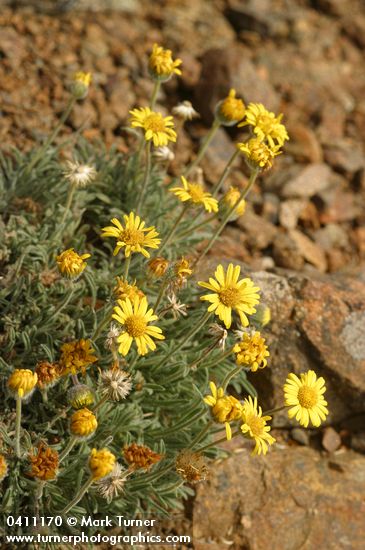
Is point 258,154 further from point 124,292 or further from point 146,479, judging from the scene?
point 146,479

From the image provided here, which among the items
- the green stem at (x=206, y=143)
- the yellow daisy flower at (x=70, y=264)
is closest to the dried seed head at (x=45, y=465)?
the yellow daisy flower at (x=70, y=264)

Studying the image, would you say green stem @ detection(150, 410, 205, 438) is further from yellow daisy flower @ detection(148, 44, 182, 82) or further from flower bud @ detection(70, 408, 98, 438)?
yellow daisy flower @ detection(148, 44, 182, 82)

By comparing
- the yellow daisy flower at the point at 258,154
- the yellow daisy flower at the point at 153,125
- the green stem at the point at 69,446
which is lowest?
the green stem at the point at 69,446

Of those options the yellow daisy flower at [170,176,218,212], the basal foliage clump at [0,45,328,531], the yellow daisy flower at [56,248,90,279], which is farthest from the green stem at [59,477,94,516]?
the yellow daisy flower at [170,176,218,212]

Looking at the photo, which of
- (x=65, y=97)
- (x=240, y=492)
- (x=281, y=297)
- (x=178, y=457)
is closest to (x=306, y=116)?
(x=65, y=97)

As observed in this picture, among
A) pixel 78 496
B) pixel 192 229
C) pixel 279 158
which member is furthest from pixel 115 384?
pixel 279 158

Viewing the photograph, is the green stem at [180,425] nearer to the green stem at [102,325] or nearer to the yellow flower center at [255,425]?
the yellow flower center at [255,425]

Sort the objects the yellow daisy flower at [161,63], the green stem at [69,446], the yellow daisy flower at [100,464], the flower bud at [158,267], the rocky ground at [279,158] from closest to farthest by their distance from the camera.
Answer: the yellow daisy flower at [100,464], the green stem at [69,446], the flower bud at [158,267], the yellow daisy flower at [161,63], the rocky ground at [279,158]
